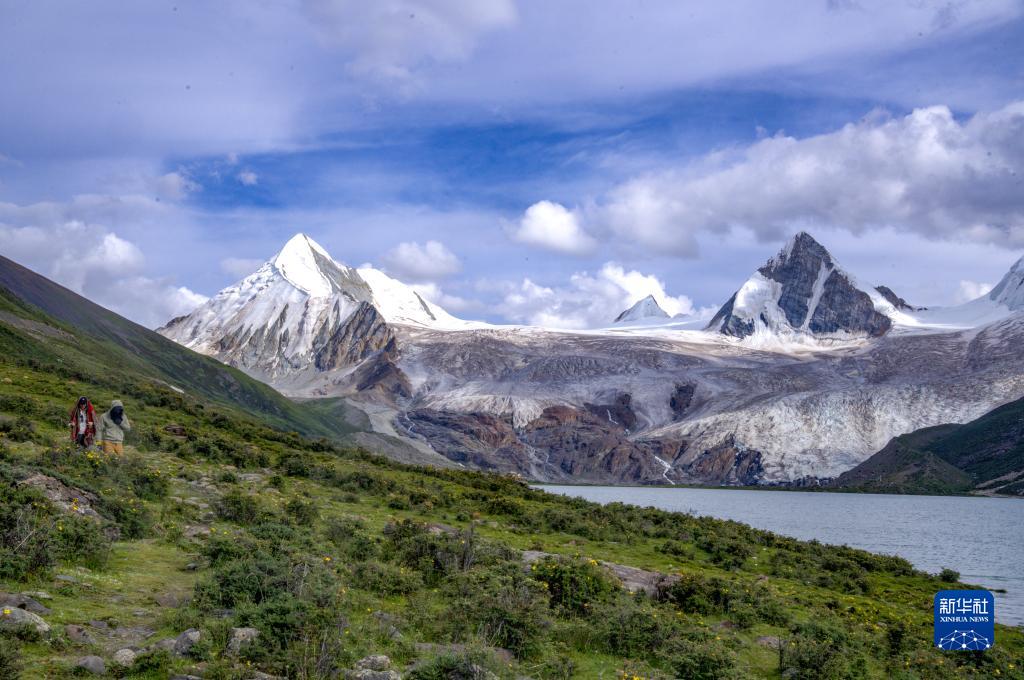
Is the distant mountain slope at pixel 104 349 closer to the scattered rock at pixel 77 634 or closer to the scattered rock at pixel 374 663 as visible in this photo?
the scattered rock at pixel 77 634

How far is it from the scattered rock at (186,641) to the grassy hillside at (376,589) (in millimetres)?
34

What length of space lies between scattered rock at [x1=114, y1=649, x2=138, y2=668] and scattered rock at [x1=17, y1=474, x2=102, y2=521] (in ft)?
21.2

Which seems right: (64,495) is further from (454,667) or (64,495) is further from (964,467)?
(964,467)

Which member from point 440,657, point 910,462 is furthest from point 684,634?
point 910,462

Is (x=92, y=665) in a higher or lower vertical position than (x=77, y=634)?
lower

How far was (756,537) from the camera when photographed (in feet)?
118

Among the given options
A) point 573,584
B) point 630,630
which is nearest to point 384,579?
point 573,584

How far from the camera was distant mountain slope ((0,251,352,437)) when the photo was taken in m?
60.1

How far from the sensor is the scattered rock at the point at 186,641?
12.9m

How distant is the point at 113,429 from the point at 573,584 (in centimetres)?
1676

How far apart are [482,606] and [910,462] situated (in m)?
197

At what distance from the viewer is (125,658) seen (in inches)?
487

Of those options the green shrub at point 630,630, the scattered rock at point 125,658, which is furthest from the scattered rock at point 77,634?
the green shrub at point 630,630

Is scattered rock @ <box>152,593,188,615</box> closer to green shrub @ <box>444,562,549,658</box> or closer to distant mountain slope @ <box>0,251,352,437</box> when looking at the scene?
green shrub @ <box>444,562,549,658</box>
